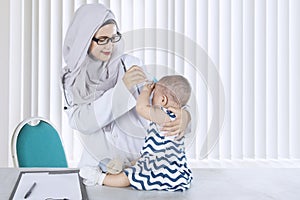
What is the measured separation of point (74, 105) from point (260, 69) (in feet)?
6.24

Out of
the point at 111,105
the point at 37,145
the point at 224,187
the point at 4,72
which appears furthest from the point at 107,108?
the point at 4,72

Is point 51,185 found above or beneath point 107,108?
beneath

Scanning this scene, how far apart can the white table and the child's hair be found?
0.63 feet

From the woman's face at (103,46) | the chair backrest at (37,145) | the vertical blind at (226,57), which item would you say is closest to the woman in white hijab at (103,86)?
the woman's face at (103,46)

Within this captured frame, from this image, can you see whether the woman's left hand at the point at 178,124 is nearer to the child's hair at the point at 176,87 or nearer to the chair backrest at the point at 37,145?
the child's hair at the point at 176,87

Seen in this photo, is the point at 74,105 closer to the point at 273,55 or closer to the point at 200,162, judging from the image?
the point at 200,162

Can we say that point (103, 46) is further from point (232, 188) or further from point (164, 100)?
point (232, 188)

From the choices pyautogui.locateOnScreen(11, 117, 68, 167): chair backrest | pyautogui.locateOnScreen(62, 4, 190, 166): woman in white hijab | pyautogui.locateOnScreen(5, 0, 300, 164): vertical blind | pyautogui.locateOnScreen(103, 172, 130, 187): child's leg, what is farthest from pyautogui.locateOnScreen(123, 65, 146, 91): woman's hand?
pyautogui.locateOnScreen(5, 0, 300, 164): vertical blind

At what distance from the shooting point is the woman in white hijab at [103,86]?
93 cm

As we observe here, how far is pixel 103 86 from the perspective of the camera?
0.96m

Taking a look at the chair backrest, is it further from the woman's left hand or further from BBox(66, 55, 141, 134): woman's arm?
the woman's left hand

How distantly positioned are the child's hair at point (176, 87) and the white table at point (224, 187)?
0.19m

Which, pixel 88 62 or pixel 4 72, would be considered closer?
pixel 88 62

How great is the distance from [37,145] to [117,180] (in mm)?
980
